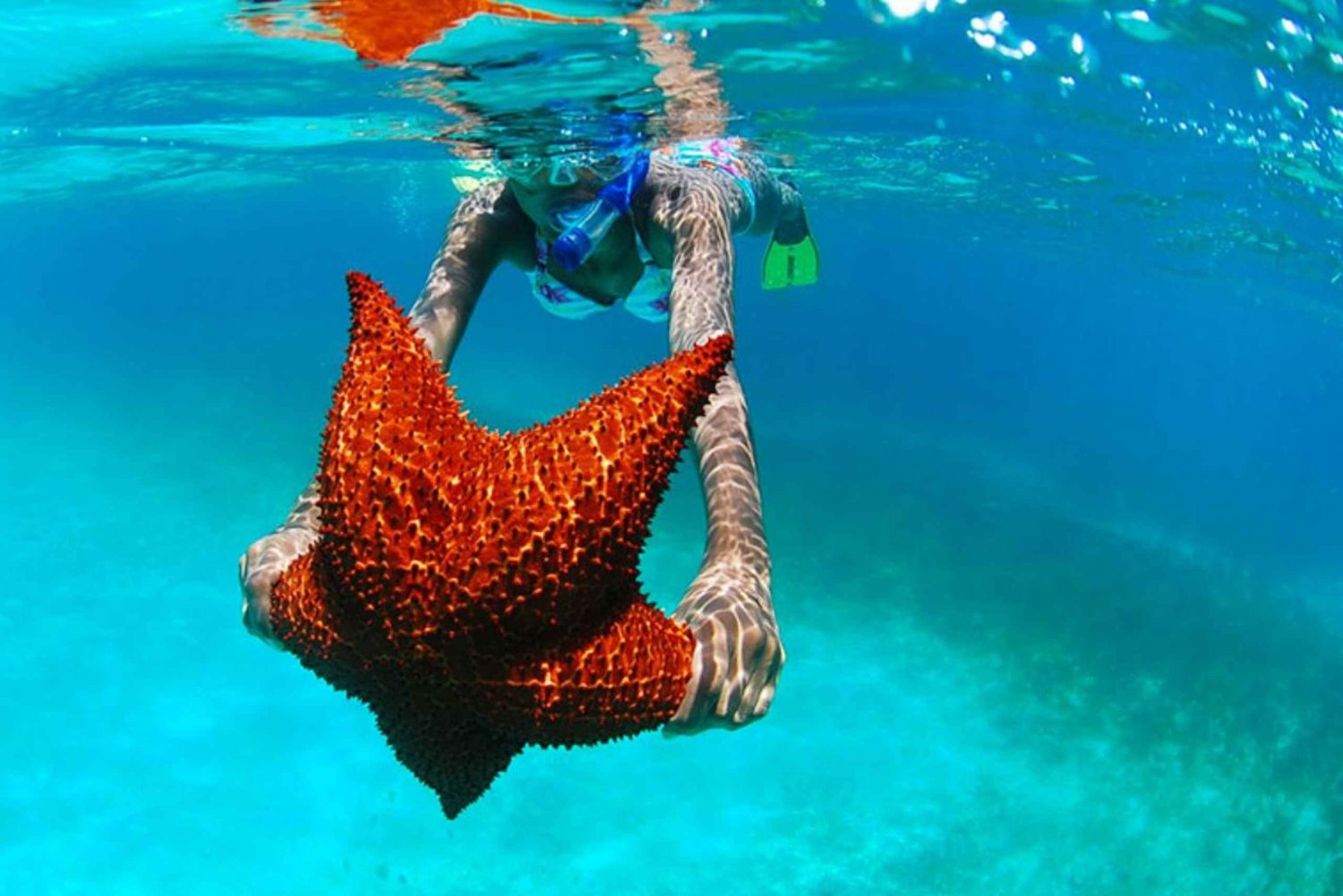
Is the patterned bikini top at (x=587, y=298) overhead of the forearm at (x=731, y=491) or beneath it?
beneath

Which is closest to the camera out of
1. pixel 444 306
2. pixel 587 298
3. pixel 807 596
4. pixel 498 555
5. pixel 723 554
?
pixel 498 555

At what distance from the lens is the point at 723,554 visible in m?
2.85

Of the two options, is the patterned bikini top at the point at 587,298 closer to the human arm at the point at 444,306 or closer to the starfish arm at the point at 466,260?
the starfish arm at the point at 466,260

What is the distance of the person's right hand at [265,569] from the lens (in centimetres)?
294

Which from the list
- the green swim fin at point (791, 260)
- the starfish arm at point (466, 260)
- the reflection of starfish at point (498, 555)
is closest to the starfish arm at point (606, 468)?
the reflection of starfish at point (498, 555)

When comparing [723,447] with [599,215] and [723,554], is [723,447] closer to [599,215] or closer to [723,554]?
[723,554]

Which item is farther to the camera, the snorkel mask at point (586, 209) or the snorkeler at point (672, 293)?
the snorkel mask at point (586, 209)

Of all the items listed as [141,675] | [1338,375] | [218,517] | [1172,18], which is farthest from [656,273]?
[1338,375]

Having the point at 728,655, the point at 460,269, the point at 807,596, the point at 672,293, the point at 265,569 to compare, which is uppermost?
the point at 672,293

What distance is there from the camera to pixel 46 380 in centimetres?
3566

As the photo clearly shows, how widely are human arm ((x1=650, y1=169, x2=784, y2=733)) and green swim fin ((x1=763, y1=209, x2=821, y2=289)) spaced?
622 cm

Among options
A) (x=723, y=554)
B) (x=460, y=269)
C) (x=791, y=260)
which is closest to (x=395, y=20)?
(x=791, y=260)

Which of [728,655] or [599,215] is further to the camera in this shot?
[599,215]

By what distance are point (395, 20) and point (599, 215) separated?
16.2 feet
